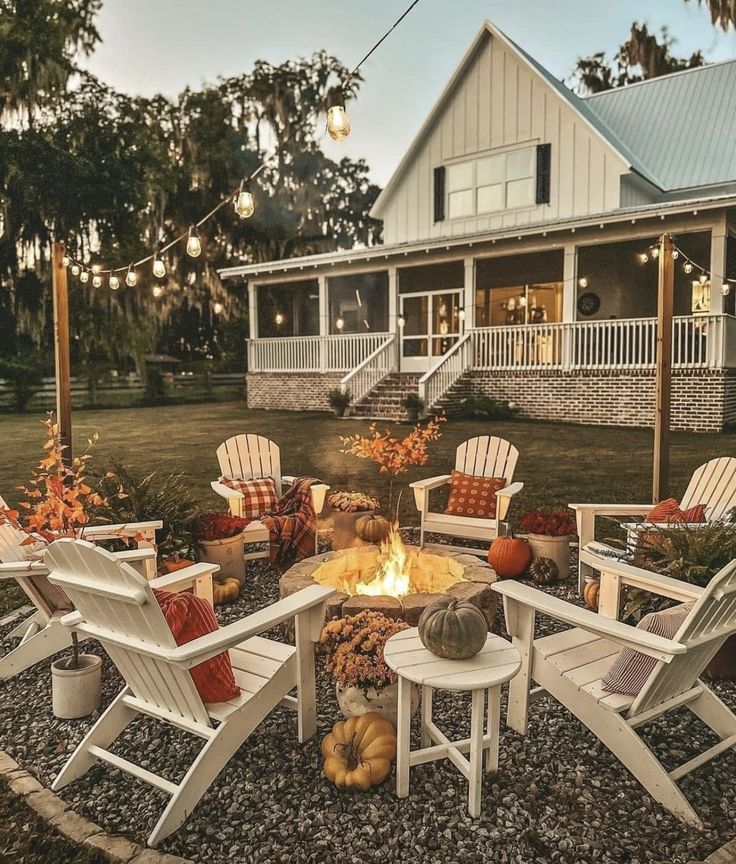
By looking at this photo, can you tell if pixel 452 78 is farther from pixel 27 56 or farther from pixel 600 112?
pixel 27 56

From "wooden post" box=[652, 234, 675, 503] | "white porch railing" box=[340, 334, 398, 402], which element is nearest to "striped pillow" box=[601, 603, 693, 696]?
"wooden post" box=[652, 234, 675, 503]

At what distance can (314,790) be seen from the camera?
247 centimetres

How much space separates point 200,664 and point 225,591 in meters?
1.98

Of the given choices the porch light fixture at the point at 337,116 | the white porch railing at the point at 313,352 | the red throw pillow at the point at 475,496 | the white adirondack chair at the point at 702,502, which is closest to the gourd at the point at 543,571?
the white adirondack chair at the point at 702,502

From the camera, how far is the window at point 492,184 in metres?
15.2

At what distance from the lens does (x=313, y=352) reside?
16.8m

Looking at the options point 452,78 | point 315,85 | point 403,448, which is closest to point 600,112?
point 452,78

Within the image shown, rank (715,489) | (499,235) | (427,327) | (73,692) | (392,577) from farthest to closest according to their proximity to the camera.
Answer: (427,327) < (499,235) < (715,489) < (392,577) < (73,692)

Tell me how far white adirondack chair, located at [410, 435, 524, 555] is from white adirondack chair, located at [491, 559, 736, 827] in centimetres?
220

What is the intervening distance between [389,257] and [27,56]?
10.5 meters

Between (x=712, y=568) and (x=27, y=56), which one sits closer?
(x=712, y=568)

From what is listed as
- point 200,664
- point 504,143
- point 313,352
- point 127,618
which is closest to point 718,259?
point 504,143

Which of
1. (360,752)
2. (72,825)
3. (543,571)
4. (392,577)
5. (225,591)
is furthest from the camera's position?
(543,571)

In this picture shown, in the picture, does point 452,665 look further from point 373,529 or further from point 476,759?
point 373,529
